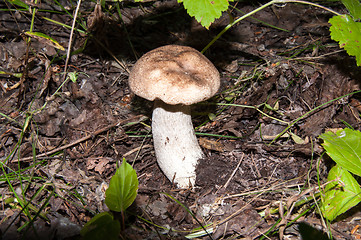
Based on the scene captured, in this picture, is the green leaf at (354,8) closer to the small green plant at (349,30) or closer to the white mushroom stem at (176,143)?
the small green plant at (349,30)

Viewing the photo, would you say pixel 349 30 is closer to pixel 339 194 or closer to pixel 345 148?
pixel 345 148

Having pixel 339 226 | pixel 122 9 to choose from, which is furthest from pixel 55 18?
pixel 339 226

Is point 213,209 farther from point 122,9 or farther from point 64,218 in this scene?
point 122,9

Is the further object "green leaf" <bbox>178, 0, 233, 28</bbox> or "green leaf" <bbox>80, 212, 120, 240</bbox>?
"green leaf" <bbox>178, 0, 233, 28</bbox>

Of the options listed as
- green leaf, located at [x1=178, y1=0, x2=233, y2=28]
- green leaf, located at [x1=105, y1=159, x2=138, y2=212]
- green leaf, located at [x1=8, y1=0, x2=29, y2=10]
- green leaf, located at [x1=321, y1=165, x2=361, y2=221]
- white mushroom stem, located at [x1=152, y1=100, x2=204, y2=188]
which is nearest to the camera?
green leaf, located at [x1=105, y1=159, x2=138, y2=212]

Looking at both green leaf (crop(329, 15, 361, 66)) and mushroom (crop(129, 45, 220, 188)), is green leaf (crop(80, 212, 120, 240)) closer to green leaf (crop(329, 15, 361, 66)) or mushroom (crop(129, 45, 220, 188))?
mushroom (crop(129, 45, 220, 188))

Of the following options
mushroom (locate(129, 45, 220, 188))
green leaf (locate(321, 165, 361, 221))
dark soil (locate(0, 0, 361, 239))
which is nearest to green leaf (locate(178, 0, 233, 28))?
mushroom (locate(129, 45, 220, 188))
